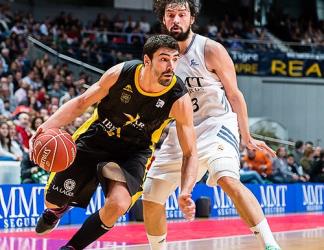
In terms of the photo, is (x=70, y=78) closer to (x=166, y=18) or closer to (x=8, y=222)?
(x=8, y=222)

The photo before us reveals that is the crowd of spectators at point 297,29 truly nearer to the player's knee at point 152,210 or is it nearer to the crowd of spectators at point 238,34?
the crowd of spectators at point 238,34

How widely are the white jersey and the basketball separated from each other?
0.80 m

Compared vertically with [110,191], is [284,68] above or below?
below

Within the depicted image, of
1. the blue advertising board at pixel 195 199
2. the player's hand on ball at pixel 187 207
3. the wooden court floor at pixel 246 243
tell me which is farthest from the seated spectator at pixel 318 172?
the player's hand on ball at pixel 187 207

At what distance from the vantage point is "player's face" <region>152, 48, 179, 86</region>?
5305 mm

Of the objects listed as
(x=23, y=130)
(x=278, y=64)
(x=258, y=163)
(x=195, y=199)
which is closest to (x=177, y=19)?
(x=23, y=130)

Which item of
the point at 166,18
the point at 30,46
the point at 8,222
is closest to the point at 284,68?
the point at 30,46

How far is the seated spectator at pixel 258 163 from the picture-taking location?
14.5 m

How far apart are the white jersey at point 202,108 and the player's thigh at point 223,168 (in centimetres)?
11

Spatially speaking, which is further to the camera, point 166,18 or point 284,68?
point 284,68

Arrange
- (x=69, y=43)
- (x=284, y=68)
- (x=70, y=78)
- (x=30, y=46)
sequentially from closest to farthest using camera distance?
1. (x=70, y=78)
2. (x=30, y=46)
3. (x=69, y=43)
4. (x=284, y=68)

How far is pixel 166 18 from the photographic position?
5902 mm

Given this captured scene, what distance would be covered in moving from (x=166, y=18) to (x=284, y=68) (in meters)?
16.0

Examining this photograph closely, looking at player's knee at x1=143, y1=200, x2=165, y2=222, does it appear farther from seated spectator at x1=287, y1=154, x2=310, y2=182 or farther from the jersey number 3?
seated spectator at x1=287, y1=154, x2=310, y2=182
